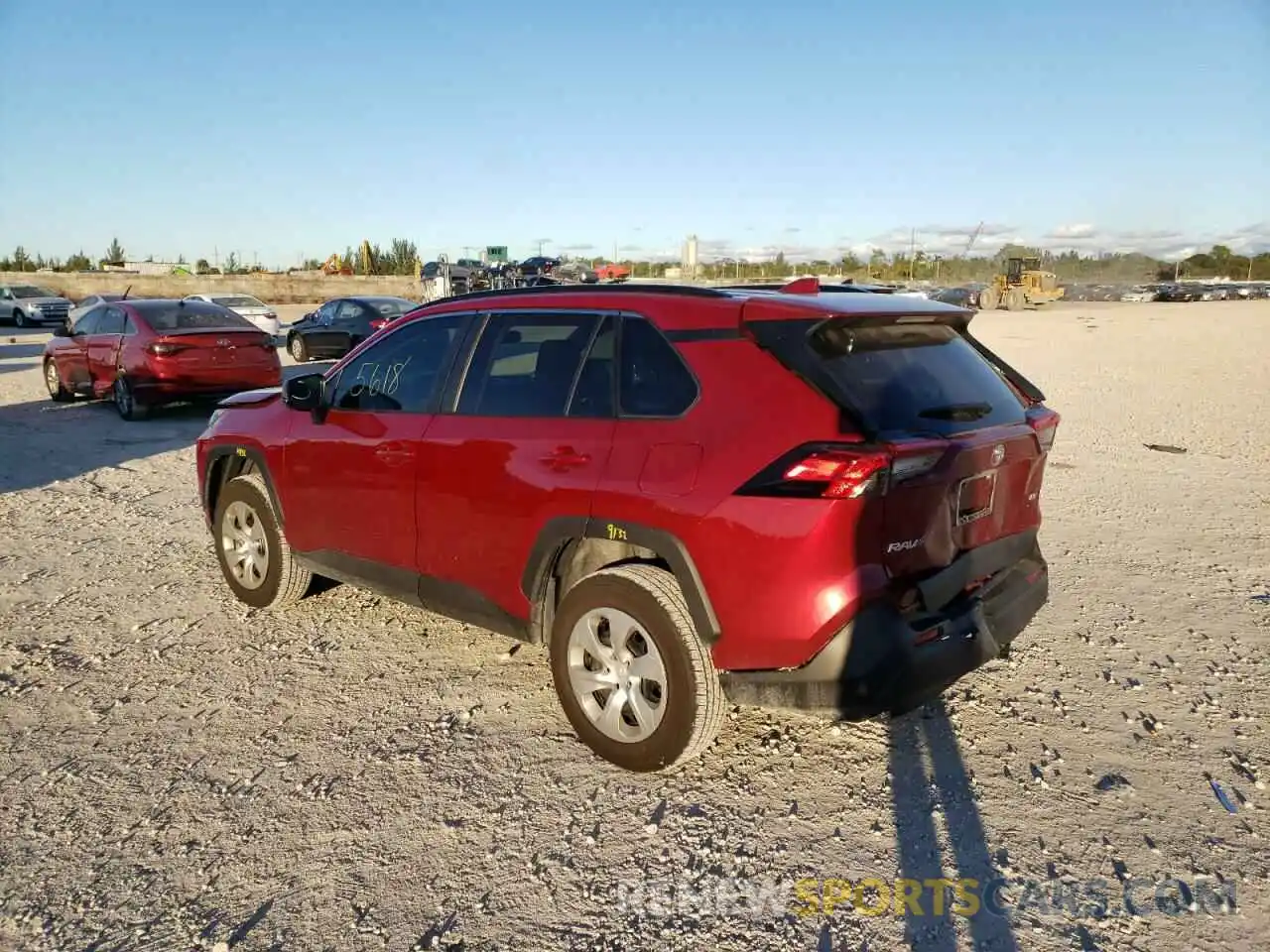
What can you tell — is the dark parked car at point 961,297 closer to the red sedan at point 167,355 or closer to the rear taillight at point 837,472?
the red sedan at point 167,355

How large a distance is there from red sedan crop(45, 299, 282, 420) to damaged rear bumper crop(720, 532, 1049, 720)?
10.1 m

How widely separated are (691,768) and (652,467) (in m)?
1.20

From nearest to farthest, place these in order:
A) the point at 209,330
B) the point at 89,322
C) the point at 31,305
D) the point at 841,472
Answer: the point at 841,472 → the point at 209,330 → the point at 89,322 → the point at 31,305

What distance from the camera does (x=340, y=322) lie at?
20.1m

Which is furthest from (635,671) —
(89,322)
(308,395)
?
(89,322)

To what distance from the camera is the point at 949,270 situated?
282 feet

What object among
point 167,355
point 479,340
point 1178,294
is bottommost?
point 167,355

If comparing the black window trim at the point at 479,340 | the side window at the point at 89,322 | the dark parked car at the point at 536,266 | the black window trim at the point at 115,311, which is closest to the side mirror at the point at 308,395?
the black window trim at the point at 479,340

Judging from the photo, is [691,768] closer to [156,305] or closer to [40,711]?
[40,711]

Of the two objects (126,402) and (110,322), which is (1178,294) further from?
(126,402)

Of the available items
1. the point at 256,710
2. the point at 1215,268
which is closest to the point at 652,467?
the point at 256,710

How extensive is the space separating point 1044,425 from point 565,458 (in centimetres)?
197

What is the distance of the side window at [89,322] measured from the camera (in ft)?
41.0

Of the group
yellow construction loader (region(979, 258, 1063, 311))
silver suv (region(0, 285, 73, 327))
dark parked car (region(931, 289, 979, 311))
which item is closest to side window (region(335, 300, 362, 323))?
silver suv (region(0, 285, 73, 327))
